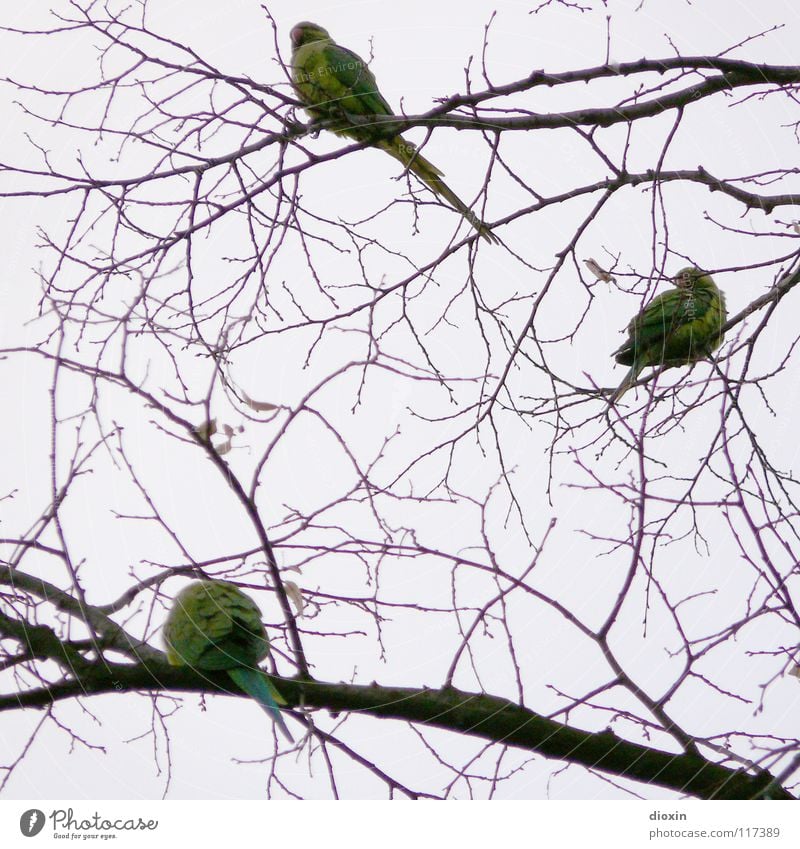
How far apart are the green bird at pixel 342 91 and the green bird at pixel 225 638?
1.20 m

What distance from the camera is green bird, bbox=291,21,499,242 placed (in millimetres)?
2572

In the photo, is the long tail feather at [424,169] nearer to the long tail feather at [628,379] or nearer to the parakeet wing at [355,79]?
the parakeet wing at [355,79]

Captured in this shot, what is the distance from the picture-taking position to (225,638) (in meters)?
1.98

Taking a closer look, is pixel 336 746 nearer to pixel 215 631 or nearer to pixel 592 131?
pixel 215 631

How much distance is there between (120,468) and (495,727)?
0.89 metres

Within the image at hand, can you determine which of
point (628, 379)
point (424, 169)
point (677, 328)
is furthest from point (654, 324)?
point (424, 169)

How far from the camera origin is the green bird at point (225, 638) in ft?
6.38

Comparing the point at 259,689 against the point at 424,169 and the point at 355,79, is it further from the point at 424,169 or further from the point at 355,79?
the point at 355,79

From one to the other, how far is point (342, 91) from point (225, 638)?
5.87ft

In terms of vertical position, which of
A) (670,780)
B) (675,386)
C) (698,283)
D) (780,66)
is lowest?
(670,780)

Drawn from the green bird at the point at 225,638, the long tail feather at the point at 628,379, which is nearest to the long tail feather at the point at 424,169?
the long tail feather at the point at 628,379

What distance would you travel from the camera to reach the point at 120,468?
5.82ft

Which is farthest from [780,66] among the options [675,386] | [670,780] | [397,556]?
[670,780]

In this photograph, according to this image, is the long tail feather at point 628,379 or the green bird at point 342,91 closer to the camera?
the green bird at point 342,91
